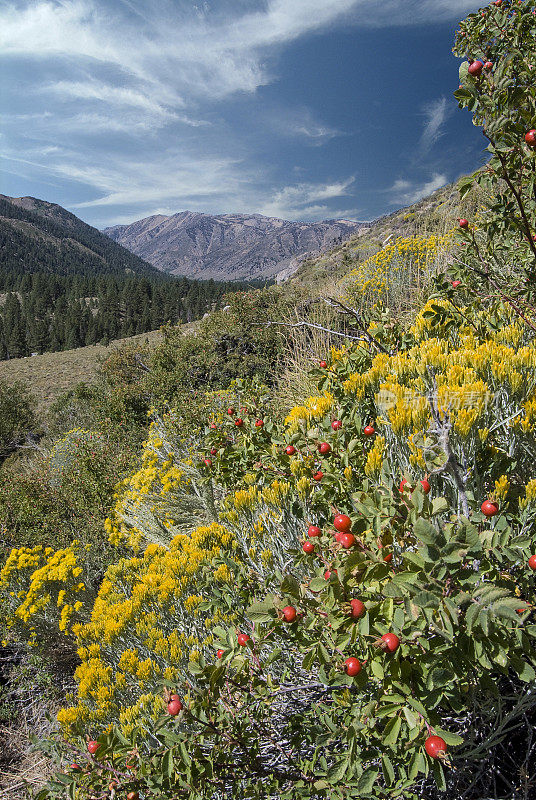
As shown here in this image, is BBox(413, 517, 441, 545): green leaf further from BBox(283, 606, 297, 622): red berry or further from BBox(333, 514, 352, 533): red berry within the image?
BBox(283, 606, 297, 622): red berry

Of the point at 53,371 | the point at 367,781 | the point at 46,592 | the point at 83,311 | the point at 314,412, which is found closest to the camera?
the point at 367,781

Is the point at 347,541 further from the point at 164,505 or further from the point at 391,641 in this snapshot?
the point at 164,505

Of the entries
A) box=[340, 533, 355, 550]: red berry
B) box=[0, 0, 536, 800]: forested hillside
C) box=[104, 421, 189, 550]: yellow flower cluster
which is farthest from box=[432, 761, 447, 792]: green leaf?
box=[104, 421, 189, 550]: yellow flower cluster

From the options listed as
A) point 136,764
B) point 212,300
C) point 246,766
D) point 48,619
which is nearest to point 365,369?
point 246,766

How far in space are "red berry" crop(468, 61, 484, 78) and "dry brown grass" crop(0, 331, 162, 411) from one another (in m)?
21.0

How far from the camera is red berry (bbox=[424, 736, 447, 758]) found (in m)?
0.87

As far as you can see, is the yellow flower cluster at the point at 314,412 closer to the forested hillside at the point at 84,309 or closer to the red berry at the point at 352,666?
the red berry at the point at 352,666

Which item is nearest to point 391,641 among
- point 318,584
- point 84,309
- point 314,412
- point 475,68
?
point 318,584

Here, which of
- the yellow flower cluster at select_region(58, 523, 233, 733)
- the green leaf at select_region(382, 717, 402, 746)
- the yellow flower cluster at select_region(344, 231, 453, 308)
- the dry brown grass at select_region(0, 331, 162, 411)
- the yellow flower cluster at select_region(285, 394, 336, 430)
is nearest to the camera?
the green leaf at select_region(382, 717, 402, 746)

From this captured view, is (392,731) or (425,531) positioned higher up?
(425,531)

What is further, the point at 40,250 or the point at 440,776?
the point at 40,250

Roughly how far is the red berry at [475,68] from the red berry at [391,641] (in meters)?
1.95

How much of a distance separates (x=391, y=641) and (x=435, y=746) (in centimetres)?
23

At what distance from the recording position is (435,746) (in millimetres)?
882
